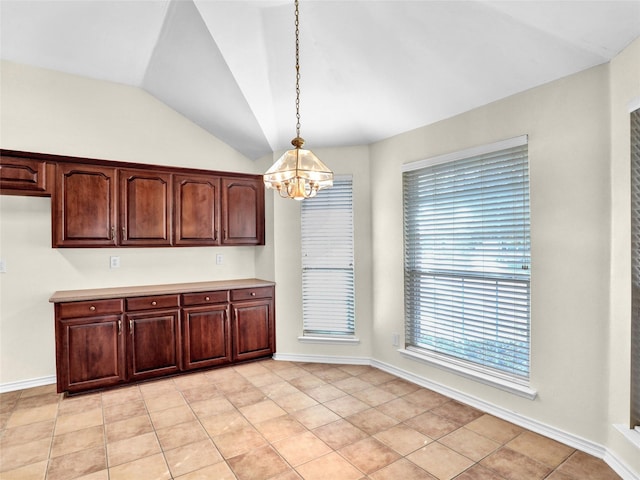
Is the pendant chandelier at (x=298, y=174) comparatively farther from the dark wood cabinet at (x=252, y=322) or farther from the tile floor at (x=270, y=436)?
the dark wood cabinet at (x=252, y=322)

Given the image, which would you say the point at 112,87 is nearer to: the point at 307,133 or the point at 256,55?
the point at 256,55

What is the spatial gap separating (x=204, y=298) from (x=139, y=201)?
121 centimetres

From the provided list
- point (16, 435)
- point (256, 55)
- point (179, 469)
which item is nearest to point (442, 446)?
point (179, 469)

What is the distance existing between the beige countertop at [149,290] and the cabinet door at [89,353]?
21 cm

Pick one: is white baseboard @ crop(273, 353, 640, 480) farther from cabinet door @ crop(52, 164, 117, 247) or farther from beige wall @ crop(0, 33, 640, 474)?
cabinet door @ crop(52, 164, 117, 247)

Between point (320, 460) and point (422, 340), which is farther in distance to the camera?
point (422, 340)

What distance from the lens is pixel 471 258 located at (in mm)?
3027

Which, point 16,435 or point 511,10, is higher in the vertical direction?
point 511,10

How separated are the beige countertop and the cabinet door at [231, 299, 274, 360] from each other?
236mm

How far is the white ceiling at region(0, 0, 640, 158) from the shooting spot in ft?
7.16

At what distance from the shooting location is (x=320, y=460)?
227 cm

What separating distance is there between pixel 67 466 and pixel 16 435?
0.73m

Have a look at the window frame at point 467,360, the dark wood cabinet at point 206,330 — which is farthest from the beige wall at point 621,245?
the dark wood cabinet at point 206,330

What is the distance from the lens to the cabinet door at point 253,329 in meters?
4.02
